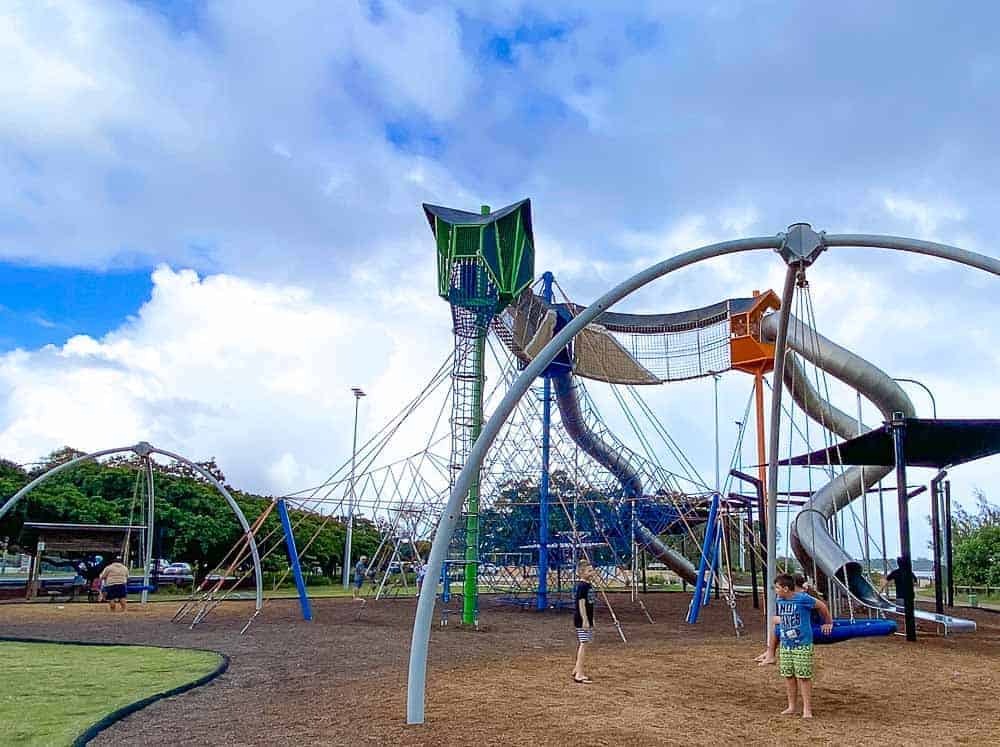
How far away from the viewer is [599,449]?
28578 millimetres

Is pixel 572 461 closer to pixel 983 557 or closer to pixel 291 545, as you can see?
pixel 291 545

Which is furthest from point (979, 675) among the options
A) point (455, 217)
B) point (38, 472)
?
point (38, 472)

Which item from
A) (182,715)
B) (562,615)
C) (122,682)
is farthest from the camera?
(562,615)

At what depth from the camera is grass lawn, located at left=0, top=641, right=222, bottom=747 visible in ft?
27.2

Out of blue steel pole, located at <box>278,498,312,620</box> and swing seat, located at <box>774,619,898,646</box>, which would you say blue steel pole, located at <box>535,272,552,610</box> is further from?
swing seat, located at <box>774,619,898,646</box>

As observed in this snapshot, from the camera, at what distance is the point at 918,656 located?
14.6 meters

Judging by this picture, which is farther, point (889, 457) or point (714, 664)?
point (889, 457)

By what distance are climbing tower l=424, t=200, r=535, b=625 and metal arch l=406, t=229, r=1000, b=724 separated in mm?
11028

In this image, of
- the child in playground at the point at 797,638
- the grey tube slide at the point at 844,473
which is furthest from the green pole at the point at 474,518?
the child in playground at the point at 797,638

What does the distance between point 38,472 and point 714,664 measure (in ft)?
109

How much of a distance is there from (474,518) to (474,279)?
5985 mm

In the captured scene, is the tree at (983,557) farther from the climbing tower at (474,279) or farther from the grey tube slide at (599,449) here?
the climbing tower at (474,279)

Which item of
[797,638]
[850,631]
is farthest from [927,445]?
[797,638]

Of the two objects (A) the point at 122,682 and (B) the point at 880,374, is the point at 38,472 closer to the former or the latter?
(A) the point at 122,682
